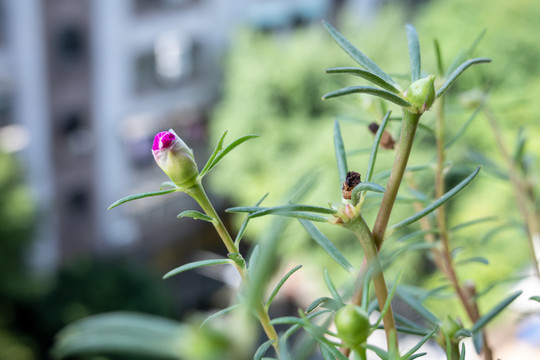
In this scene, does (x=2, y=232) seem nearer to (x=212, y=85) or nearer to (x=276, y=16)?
(x=212, y=85)

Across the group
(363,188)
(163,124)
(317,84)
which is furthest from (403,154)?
(163,124)

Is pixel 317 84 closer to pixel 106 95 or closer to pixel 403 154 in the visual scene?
pixel 106 95

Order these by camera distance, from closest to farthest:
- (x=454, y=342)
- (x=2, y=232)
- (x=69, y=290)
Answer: (x=454, y=342) → (x=2, y=232) → (x=69, y=290)

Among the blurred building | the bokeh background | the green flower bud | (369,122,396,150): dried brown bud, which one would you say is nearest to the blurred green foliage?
the bokeh background

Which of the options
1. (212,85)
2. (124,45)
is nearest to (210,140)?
(212,85)

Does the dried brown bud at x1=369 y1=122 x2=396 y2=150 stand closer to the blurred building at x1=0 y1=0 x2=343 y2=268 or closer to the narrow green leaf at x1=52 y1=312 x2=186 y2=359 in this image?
the narrow green leaf at x1=52 y1=312 x2=186 y2=359

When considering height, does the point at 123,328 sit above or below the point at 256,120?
above
